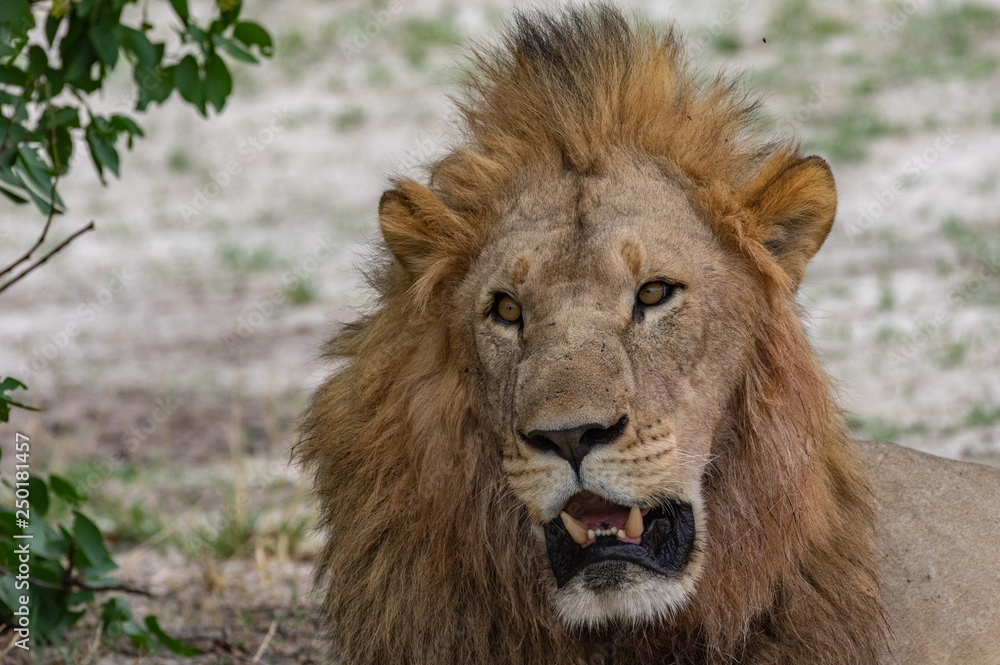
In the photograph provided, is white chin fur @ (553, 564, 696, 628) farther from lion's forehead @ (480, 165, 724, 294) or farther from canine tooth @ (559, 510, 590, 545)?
lion's forehead @ (480, 165, 724, 294)

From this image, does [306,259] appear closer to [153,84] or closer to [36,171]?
[153,84]

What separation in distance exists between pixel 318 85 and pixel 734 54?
478 centimetres

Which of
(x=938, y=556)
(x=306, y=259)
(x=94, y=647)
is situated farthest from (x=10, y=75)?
(x=306, y=259)

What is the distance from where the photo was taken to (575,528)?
2588 mm

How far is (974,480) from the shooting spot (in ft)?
11.6

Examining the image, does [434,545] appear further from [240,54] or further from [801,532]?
[240,54]

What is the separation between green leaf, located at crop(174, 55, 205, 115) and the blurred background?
657mm

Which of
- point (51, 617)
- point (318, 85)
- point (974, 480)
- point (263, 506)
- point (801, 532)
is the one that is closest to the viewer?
point (801, 532)

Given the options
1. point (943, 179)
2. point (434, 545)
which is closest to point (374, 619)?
point (434, 545)

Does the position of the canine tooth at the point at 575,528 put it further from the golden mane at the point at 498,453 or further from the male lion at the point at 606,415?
the golden mane at the point at 498,453

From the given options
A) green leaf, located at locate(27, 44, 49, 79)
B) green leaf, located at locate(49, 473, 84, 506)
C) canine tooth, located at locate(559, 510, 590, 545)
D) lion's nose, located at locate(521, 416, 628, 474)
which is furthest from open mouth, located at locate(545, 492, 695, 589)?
green leaf, located at locate(27, 44, 49, 79)

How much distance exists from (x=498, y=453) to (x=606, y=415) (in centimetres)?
45

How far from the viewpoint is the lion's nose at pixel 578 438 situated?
2.46 metres

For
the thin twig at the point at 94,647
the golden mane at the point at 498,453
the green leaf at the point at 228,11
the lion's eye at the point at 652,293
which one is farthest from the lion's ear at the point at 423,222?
the thin twig at the point at 94,647
